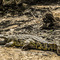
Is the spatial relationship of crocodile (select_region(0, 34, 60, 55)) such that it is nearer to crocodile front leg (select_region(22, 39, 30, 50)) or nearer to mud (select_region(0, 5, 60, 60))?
crocodile front leg (select_region(22, 39, 30, 50))

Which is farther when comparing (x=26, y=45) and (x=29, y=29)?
(x=29, y=29)

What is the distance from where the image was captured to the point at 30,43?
20.9 feet

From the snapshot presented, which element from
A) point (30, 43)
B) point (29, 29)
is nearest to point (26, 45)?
point (30, 43)

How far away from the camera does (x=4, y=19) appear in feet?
34.3

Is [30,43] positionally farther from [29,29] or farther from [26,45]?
[29,29]

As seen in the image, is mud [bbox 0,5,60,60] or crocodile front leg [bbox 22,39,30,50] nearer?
mud [bbox 0,5,60,60]

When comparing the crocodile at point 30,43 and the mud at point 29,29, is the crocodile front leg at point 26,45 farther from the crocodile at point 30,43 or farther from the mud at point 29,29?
the mud at point 29,29

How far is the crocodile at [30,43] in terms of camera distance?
5.97 m

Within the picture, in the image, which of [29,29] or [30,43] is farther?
[29,29]

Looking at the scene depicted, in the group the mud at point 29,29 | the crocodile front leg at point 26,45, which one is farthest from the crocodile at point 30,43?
the mud at point 29,29

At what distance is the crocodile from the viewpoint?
19.6 ft

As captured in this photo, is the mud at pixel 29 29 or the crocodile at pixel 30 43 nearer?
the mud at pixel 29 29

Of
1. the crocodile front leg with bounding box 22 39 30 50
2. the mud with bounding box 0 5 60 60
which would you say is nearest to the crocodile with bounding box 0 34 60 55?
the crocodile front leg with bounding box 22 39 30 50

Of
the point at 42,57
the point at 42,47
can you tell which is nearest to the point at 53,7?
the point at 42,47
